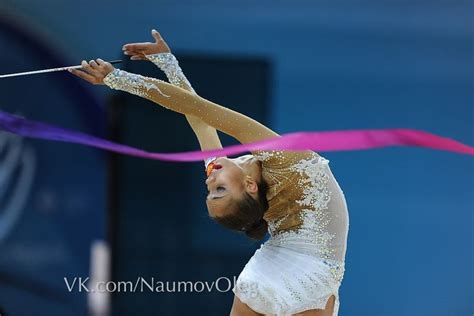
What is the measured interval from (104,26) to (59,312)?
3.74ft

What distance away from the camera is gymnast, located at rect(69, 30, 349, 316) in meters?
2.40

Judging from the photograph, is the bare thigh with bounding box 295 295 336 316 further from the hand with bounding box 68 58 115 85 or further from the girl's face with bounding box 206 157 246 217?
the hand with bounding box 68 58 115 85

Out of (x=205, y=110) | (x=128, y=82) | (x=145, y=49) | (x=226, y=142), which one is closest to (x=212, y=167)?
(x=205, y=110)

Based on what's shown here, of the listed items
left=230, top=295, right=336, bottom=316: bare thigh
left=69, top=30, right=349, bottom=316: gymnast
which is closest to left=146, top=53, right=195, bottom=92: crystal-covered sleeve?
left=69, top=30, right=349, bottom=316: gymnast

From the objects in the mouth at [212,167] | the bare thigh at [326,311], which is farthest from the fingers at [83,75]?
the bare thigh at [326,311]

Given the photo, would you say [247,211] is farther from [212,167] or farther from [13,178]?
[13,178]

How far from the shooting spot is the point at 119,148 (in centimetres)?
236

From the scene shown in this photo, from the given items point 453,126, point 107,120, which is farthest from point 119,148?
point 453,126

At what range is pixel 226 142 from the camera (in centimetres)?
371

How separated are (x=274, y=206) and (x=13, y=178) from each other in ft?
4.82

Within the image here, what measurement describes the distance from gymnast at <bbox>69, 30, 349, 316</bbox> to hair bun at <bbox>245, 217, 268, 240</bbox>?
45 millimetres

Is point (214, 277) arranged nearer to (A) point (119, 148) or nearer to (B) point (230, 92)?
(B) point (230, 92)

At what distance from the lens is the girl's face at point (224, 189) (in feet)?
7.99

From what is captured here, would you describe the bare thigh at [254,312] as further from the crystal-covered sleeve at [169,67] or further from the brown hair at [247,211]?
the crystal-covered sleeve at [169,67]
